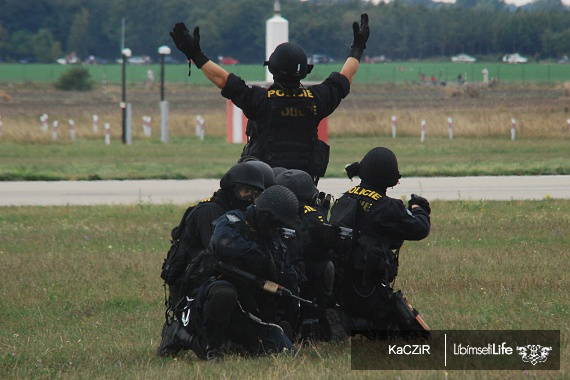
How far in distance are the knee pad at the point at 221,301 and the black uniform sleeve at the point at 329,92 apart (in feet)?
7.68

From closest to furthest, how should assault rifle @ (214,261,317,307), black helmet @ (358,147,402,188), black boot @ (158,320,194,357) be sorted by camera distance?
1. assault rifle @ (214,261,317,307)
2. black boot @ (158,320,194,357)
3. black helmet @ (358,147,402,188)

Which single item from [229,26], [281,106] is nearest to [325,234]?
[281,106]

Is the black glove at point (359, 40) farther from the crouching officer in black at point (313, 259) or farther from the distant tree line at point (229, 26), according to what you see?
A: the distant tree line at point (229, 26)

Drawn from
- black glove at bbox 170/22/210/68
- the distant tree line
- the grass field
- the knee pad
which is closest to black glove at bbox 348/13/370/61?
black glove at bbox 170/22/210/68

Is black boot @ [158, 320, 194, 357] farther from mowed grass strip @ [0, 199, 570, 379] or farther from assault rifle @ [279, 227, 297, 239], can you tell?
assault rifle @ [279, 227, 297, 239]

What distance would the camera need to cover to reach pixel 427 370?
6102 millimetres

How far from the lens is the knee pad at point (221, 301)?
21.1ft

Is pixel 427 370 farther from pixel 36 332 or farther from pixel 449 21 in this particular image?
pixel 449 21

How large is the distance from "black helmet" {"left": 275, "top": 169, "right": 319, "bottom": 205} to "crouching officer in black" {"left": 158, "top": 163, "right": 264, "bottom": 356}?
40cm

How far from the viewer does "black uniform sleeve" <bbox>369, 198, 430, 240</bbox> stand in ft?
24.0

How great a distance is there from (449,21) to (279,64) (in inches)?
3136

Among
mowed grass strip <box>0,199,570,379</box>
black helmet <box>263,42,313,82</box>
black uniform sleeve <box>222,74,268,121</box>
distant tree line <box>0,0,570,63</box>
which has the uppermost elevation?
distant tree line <box>0,0,570,63</box>

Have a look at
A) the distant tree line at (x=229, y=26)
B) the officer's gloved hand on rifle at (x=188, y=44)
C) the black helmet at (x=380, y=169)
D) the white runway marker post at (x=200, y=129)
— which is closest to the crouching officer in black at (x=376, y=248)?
the black helmet at (x=380, y=169)

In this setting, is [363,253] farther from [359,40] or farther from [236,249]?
[359,40]
